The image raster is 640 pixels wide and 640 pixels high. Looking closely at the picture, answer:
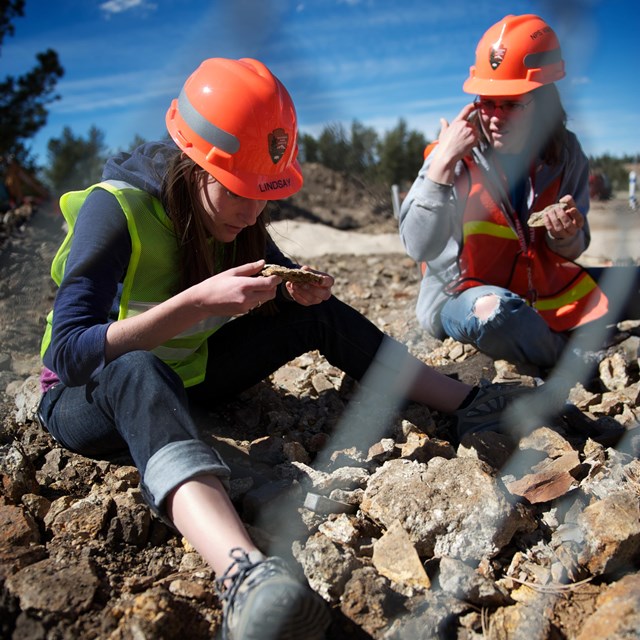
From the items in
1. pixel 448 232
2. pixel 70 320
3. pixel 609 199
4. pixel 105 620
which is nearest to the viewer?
pixel 105 620

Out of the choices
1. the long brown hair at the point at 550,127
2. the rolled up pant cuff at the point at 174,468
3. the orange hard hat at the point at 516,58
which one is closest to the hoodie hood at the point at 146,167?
the rolled up pant cuff at the point at 174,468

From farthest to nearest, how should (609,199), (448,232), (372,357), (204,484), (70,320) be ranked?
(609,199) < (448,232) < (372,357) < (70,320) < (204,484)

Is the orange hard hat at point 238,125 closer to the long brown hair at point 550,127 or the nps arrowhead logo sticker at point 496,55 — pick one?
the nps arrowhead logo sticker at point 496,55

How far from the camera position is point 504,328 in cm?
268

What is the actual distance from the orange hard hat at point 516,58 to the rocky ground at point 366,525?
1104 millimetres

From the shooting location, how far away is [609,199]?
24.4ft

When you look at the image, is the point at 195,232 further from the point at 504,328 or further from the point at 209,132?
the point at 504,328

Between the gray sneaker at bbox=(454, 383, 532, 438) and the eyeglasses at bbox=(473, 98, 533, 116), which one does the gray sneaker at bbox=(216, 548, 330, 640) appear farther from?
the eyeglasses at bbox=(473, 98, 533, 116)

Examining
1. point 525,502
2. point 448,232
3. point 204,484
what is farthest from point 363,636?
point 448,232

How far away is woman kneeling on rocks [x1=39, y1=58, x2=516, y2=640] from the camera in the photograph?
1450mm

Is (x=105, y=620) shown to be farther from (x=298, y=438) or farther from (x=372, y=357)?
(x=372, y=357)

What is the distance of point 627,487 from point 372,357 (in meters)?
0.82

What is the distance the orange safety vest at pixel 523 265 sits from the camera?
278cm

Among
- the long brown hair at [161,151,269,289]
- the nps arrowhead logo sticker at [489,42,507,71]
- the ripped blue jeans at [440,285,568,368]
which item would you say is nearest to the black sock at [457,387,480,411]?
the ripped blue jeans at [440,285,568,368]
